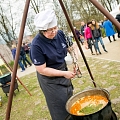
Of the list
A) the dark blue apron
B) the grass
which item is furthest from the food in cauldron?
the grass

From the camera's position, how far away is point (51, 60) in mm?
2545

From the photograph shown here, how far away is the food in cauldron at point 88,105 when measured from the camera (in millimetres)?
2291

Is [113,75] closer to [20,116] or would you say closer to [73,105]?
[20,116]

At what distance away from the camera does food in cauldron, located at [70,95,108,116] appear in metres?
2.29

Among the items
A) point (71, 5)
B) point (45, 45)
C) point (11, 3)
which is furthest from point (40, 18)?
point (71, 5)

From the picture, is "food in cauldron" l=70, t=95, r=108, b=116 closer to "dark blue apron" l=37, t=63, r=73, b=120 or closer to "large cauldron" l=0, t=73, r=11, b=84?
"dark blue apron" l=37, t=63, r=73, b=120

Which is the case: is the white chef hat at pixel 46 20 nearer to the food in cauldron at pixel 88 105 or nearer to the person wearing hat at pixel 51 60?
the person wearing hat at pixel 51 60

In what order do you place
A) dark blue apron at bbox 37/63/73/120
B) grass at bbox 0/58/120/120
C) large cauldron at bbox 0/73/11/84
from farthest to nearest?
large cauldron at bbox 0/73/11/84 → grass at bbox 0/58/120/120 → dark blue apron at bbox 37/63/73/120

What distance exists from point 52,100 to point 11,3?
2261 centimetres

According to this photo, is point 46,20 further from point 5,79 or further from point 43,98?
point 5,79

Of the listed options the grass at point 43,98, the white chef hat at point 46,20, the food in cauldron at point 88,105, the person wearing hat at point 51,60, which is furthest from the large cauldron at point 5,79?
the white chef hat at point 46,20

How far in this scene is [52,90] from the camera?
271 centimetres

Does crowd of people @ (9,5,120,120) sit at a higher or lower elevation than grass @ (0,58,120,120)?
higher

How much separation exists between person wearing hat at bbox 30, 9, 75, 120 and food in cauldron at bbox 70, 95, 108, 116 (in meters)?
0.27
